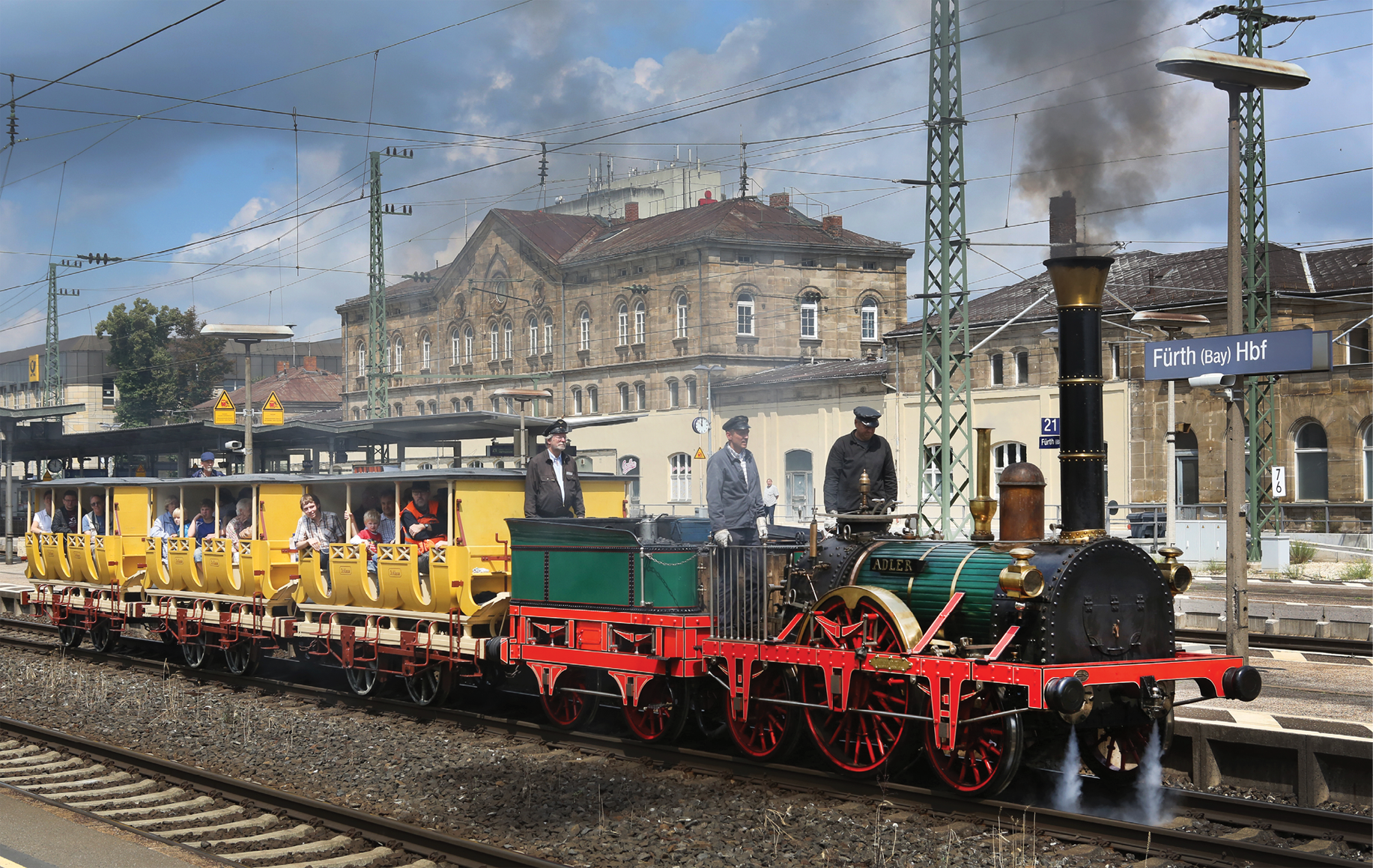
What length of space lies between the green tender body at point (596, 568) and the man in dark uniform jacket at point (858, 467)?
1.25 meters

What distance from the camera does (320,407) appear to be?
77125 mm

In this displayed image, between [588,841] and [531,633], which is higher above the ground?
[531,633]

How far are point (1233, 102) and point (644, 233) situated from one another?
4469 cm

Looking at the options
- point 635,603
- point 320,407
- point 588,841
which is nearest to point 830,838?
point 588,841

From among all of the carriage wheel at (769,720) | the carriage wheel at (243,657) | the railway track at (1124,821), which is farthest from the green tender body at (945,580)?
the carriage wheel at (243,657)

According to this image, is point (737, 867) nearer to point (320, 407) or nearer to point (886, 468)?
point (886, 468)

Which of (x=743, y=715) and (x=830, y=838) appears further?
(x=743, y=715)

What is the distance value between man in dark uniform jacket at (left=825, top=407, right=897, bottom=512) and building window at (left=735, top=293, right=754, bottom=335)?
1652 inches

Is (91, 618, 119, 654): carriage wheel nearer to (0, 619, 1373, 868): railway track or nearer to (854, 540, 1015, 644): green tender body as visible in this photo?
(0, 619, 1373, 868): railway track

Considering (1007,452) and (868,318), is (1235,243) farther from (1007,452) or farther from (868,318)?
(868,318)

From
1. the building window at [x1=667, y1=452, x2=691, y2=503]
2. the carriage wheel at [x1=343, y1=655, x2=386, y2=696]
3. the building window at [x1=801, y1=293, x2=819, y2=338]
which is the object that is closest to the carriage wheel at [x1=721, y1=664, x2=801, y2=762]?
the carriage wheel at [x1=343, y1=655, x2=386, y2=696]

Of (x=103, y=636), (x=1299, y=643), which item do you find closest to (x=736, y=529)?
(x=1299, y=643)

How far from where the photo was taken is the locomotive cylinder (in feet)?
26.8

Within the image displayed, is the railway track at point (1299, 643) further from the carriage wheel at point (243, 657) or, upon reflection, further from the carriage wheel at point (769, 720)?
the carriage wheel at point (243, 657)
